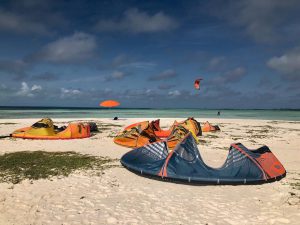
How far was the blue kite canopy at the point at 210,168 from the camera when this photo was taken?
9039 mm

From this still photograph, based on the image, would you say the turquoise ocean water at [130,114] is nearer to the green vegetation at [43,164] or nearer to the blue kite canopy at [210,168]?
the green vegetation at [43,164]

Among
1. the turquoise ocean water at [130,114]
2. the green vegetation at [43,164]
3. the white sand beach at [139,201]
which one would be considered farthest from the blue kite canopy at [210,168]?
the turquoise ocean water at [130,114]

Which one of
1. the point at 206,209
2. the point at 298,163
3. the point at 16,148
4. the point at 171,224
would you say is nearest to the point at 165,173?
the point at 206,209

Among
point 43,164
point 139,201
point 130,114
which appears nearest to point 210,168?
point 139,201

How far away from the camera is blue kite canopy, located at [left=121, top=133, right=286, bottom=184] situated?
904 cm

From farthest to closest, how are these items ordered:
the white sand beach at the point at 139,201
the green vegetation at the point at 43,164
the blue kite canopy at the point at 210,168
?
the green vegetation at the point at 43,164, the blue kite canopy at the point at 210,168, the white sand beach at the point at 139,201

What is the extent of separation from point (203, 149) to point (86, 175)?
27.0 feet

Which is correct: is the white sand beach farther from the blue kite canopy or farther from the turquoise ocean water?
the turquoise ocean water

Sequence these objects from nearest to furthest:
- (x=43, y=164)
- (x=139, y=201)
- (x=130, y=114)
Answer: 1. (x=139, y=201)
2. (x=43, y=164)
3. (x=130, y=114)

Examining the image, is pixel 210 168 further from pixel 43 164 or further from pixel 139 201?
pixel 43 164

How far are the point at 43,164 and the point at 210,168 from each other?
653cm

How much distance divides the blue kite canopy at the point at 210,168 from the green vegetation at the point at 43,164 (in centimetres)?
206

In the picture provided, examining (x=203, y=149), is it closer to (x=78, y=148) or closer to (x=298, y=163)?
(x=298, y=163)

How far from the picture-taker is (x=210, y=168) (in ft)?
31.4
